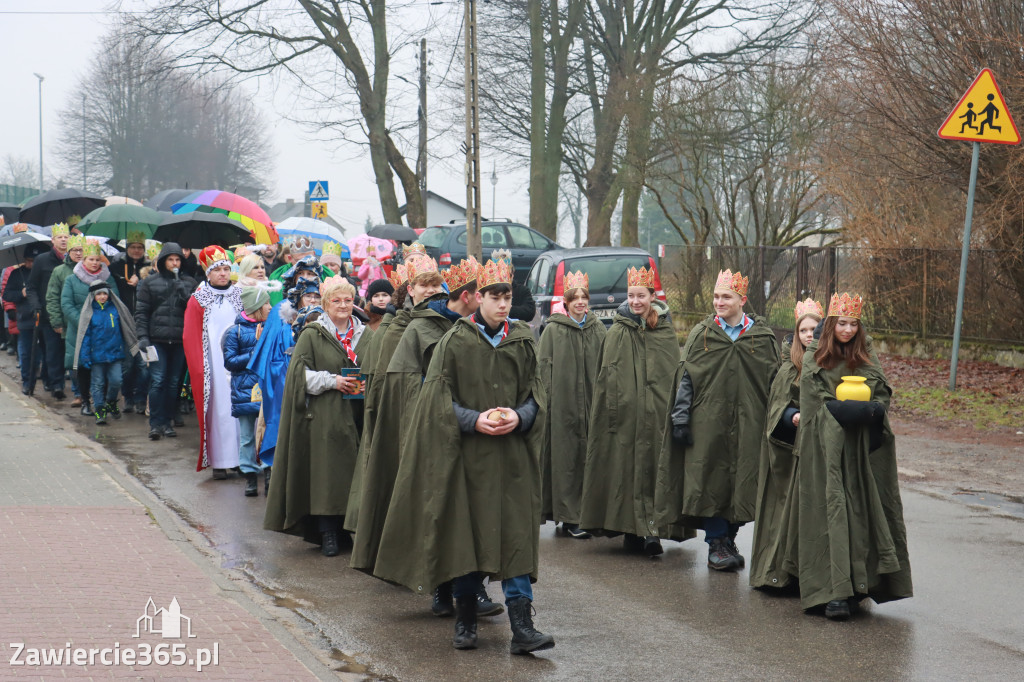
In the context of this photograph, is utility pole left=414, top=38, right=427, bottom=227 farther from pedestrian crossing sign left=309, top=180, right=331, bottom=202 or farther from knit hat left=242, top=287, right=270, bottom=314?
knit hat left=242, top=287, right=270, bottom=314

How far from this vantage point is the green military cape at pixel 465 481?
605cm

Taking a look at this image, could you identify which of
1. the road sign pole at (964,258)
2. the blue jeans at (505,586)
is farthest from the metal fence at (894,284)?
the blue jeans at (505,586)

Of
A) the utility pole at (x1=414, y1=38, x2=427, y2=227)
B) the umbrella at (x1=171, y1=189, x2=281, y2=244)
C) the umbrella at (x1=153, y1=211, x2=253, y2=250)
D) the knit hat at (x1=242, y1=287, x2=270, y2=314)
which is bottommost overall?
the knit hat at (x1=242, y1=287, x2=270, y2=314)

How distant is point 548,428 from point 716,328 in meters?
1.68

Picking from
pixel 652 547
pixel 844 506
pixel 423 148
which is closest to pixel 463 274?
pixel 844 506

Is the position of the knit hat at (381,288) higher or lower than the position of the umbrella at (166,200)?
lower

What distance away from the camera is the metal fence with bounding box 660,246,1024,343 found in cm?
1602

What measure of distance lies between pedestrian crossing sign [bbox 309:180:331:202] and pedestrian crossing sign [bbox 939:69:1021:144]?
17773 millimetres

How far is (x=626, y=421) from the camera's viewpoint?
850 centimetres

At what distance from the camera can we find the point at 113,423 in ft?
46.5

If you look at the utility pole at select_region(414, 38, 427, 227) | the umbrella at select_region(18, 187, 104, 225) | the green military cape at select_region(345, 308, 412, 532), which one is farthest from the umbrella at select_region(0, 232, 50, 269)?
the utility pole at select_region(414, 38, 427, 227)

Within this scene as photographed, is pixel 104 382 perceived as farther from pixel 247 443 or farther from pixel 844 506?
pixel 844 506

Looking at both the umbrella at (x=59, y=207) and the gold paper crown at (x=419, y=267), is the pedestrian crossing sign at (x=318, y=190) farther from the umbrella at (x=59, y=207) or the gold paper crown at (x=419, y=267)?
the gold paper crown at (x=419, y=267)

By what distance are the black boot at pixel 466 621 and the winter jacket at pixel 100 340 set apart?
8911 millimetres
